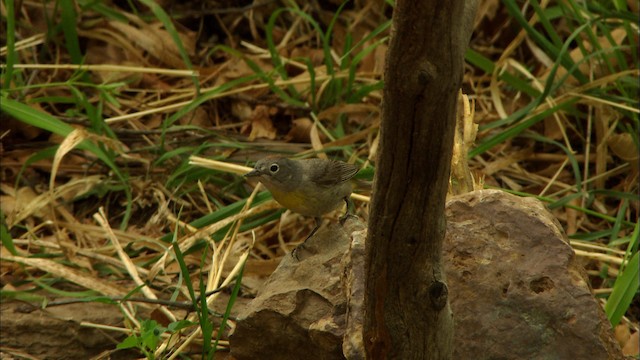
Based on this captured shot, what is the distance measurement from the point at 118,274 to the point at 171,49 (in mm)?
2392

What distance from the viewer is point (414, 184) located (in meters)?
2.76

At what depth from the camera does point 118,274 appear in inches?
225

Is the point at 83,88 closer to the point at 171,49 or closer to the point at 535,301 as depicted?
the point at 171,49

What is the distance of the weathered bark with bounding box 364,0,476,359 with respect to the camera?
2.51 meters

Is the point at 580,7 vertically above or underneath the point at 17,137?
above

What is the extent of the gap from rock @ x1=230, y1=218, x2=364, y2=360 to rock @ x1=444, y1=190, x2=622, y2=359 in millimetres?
538

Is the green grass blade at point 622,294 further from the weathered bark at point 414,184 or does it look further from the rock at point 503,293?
the weathered bark at point 414,184

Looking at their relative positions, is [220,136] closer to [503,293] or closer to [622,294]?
[622,294]

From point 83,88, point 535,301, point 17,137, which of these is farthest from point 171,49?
point 535,301

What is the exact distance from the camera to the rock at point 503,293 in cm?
362

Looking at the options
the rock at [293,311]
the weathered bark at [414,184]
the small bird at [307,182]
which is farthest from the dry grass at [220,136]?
the weathered bark at [414,184]

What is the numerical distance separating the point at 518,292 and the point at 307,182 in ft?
5.73

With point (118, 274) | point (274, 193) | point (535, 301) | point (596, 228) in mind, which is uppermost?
point (535, 301)

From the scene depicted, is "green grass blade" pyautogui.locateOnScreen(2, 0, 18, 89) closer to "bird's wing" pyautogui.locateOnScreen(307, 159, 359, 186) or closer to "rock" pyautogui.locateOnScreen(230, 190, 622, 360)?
"bird's wing" pyautogui.locateOnScreen(307, 159, 359, 186)
